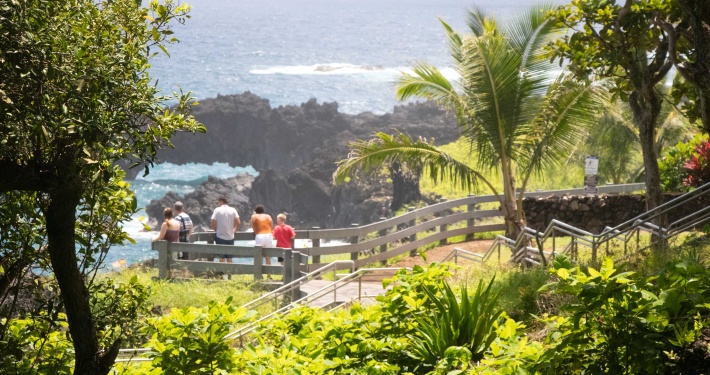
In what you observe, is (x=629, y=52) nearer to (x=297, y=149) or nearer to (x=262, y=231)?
(x=262, y=231)

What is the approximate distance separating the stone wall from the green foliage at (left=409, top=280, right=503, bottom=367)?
14.5 metres

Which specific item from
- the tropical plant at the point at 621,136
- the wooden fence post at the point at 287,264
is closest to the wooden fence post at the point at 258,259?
the wooden fence post at the point at 287,264

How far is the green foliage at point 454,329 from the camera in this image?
7.04m

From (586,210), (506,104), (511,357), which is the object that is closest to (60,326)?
(511,357)

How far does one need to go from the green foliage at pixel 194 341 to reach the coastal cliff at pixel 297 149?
3758 cm

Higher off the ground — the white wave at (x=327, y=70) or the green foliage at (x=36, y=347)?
the white wave at (x=327, y=70)

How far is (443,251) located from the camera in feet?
73.6

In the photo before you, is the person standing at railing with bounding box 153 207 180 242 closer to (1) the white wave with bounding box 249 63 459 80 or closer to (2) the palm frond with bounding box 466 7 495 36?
(2) the palm frond with bounding box 466 7 495 36

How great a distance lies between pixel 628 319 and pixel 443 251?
16.7 metres

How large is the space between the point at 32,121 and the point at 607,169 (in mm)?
30010

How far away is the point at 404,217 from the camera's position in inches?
866

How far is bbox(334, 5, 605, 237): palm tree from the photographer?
18.3 m

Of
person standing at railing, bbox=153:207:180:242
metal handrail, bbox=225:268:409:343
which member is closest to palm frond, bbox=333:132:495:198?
person standing at railing, bbox=153:207:180:242

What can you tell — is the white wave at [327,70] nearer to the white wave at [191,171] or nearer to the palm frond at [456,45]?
the white wave at [191,171]
